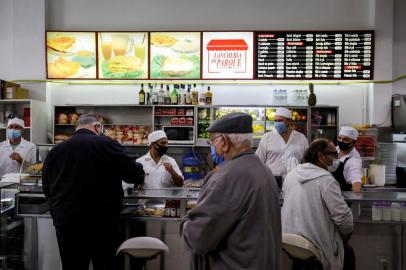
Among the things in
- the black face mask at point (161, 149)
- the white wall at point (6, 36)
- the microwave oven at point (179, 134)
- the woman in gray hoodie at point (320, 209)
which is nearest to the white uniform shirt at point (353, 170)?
the woman in gray hoodie at point (320, 209)

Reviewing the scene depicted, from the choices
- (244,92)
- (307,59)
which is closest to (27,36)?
(244,92)

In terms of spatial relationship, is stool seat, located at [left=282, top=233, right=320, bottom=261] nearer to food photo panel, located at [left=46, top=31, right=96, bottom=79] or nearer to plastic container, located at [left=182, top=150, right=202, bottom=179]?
plastic container, located at [left=182, top=150, right=202, bottom=179]

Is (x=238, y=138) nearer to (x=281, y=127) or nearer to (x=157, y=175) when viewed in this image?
(x=157, y=175)

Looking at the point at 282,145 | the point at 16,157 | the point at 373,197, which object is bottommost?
the point at 373,197

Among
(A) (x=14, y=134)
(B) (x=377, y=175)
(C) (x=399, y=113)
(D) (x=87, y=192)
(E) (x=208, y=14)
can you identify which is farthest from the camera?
(E) (x=208, y=14)

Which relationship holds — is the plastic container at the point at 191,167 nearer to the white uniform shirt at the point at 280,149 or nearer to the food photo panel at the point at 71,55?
the white uniform shirt at the point at 280,149

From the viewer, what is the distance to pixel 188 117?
5.64 meters

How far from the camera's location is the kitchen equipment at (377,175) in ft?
15.7

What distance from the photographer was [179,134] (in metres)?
5.62

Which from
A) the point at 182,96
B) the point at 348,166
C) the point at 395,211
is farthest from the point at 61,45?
the point at 395,211

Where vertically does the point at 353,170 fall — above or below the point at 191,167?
above

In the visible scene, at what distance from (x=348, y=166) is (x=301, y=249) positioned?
1461 millimetres

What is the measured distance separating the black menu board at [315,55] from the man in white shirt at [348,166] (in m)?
1.97

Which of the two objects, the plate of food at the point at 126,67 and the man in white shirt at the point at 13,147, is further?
the plate of food at the point at 126,67
